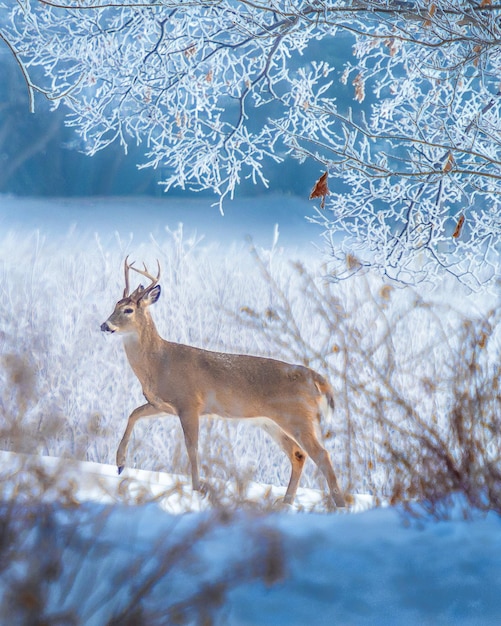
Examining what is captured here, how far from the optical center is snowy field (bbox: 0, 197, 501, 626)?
1.70 m

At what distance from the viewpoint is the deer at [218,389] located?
229 cm

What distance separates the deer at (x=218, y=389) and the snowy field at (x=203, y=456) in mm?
150

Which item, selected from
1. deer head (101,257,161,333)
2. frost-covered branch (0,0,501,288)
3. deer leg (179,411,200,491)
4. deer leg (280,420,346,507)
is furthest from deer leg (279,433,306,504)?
frost-covered branch (0,0,501,288)

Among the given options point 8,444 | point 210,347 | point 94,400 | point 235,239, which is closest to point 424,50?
point 235,239

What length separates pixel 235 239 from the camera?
11.0ft

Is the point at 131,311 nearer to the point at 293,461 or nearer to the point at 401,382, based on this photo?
the point at 293,461

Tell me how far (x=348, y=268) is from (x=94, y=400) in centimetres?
112

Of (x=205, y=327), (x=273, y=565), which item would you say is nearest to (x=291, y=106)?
(x=205, y=327)

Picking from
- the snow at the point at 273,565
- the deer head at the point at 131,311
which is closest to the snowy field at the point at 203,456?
the snow at the point at 273,565

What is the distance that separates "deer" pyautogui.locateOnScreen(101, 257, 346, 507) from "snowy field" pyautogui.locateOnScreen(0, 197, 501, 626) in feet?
0.49

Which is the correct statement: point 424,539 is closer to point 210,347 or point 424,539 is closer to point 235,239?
point 210,347

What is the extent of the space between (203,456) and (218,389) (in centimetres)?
36

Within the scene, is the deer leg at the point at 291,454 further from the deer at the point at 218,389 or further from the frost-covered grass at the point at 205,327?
the frost-covered grass at the point at 205,327

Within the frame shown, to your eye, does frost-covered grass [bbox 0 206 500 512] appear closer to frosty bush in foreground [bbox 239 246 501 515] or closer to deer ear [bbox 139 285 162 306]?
frosty bush in foreground [bbox 239 246 501 515]
